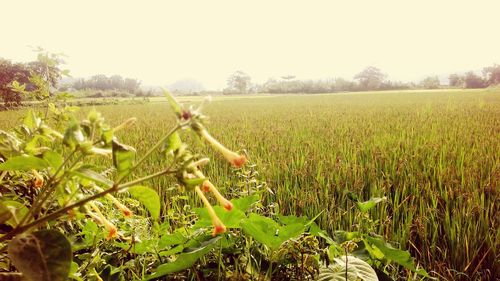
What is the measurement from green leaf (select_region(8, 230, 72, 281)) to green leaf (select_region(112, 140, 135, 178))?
0.10m

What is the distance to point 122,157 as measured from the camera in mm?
419

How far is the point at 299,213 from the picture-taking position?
2.08 m

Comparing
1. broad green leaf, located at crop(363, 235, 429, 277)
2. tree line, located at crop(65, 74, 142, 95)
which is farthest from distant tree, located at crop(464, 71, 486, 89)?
broad green leaf, located at crop(363, 235, 429, 277)

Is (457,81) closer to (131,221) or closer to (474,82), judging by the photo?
(474,82)

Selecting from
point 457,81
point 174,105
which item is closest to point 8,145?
point 174,105

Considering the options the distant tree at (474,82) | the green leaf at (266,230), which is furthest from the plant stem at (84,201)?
the distant tree at (474,82)

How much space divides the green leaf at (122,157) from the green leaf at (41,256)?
0.32 ft

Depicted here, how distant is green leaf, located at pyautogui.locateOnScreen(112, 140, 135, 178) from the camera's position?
414 millimetres

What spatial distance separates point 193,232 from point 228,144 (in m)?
3.23

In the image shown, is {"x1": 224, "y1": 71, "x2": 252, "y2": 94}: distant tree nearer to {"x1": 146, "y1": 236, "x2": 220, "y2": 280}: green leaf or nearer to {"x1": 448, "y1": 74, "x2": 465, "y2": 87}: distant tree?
{"x1": 448, "y1": 74, "x2": 465, "y2": 87}: distant tree

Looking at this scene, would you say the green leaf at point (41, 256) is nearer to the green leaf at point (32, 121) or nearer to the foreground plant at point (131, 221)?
the foreground plant at point (131, 221)

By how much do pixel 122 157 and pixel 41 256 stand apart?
0.13 metres

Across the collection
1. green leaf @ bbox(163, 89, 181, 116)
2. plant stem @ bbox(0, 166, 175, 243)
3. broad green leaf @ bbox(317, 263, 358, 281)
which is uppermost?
green leaf @ bbox(163, 89, 181, 116)

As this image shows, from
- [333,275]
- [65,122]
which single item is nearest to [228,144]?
[65,122]
